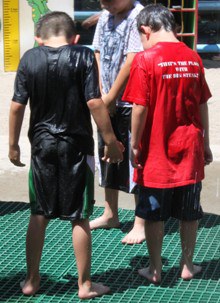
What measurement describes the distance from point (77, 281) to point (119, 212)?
4.62ft

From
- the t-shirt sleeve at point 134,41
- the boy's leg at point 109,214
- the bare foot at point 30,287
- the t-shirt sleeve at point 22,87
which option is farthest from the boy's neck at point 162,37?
the bare foot at point 30,287

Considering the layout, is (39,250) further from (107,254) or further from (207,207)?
(207,207)

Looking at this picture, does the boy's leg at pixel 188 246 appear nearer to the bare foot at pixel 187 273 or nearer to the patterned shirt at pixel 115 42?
the bare foot at pixel 187 273

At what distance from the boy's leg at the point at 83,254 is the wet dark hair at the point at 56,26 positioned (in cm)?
101

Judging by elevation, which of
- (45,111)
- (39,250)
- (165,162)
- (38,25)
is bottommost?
(39,250)

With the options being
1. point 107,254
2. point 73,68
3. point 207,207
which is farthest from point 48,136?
point 207,207

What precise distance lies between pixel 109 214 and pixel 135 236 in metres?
0.34

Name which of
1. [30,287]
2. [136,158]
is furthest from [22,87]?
[30,287]

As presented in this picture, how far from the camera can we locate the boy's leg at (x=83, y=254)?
4137 millimetres

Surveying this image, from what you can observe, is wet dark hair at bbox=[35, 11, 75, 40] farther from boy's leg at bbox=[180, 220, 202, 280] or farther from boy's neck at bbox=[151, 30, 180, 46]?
boy's leg at bbox=[180, 220, 202, 280]

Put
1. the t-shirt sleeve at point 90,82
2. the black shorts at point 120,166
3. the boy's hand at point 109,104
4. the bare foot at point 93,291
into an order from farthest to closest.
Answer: the black shorts at point 120,166
the boy's hand at point 109,104
the bare foot at point 93,291
the t-shirt sleeve at point 90,82

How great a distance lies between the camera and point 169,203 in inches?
172

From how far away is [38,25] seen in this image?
13.8 feet

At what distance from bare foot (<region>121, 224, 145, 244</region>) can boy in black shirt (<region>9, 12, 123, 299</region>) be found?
38.5 inches
